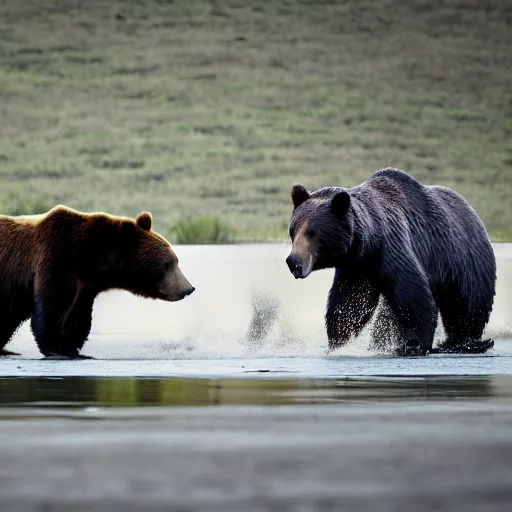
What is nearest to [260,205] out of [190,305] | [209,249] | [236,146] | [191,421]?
[236,146]

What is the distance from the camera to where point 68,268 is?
36.1 feet

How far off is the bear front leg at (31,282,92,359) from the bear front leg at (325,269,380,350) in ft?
5.17

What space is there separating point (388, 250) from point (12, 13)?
38.6 metres

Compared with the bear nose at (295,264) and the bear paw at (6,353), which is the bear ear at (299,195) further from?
the bear paw at (6,353)

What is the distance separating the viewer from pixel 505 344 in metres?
12.5

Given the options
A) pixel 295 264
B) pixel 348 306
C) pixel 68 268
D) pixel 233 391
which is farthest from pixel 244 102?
pixel 233 391

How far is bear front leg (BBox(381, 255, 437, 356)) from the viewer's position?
10883 mm

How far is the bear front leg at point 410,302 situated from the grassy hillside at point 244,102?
23384 millimetres

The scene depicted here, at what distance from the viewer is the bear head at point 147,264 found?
11.5 m

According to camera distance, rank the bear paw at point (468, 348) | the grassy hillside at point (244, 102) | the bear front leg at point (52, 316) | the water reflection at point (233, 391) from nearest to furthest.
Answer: the water reflection at point (233, 391)
the bear front leg at point (52, 316)
the bear paw at point (468, 348)
the grassy hillside at point (244, 102)

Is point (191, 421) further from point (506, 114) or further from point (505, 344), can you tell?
point (506, 114)

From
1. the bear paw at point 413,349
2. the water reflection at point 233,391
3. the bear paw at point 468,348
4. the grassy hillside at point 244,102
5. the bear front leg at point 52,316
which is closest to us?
the water reflection at point 233,391

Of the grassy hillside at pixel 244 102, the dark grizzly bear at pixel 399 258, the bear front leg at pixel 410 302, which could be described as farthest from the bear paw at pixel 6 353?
the grassy hillside at pixel 244 102

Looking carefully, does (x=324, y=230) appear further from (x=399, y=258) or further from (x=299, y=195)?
(x=399, y=258)
